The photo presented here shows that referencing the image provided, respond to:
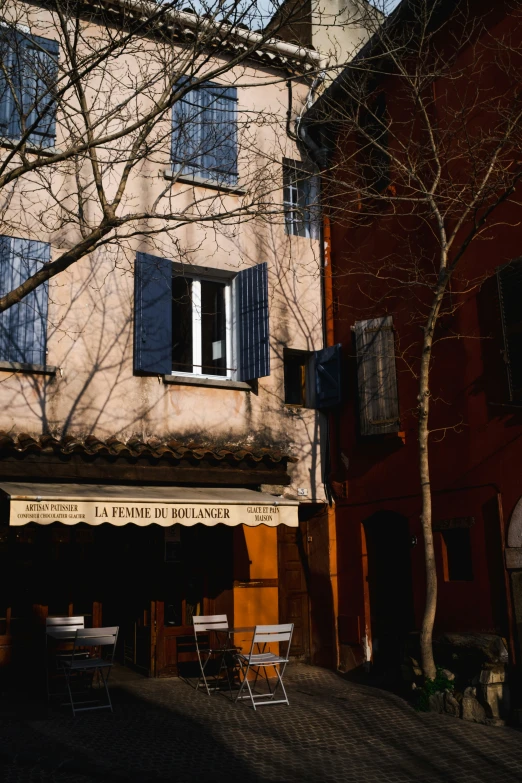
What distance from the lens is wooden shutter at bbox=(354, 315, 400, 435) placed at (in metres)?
10.7

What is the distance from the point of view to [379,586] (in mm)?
11164

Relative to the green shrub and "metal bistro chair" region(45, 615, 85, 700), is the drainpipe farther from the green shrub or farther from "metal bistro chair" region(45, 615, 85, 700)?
"metal bistro chair" region(45, 615, 85, 700)

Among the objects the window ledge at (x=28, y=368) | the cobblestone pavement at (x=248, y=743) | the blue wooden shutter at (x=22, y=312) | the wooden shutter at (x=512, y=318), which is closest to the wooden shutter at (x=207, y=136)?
the blue wooden shutter at (x=22, y=312)

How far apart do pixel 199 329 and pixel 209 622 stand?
4375 mm

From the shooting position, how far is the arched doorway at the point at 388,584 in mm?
10766

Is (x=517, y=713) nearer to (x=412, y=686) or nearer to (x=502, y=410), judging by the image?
(x=412, y=686)

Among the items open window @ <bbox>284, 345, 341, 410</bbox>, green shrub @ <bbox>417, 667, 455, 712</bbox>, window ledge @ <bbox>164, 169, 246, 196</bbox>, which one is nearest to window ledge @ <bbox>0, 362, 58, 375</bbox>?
window ledge @ <bbox>164, 169, 246, 196</bbox>

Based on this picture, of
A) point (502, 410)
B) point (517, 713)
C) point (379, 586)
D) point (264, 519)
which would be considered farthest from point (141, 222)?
point (517, 713)

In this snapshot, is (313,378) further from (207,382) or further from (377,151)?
(377,151)

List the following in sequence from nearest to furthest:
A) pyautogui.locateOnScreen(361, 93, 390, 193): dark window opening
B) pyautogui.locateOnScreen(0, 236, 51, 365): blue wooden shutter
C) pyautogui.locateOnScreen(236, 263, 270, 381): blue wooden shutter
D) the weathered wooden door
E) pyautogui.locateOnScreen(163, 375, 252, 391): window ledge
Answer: pyautogui.locateOnScreen(0, 236, 51, 365): blue wooden shutter → pyautogui.locateOnScreen(163, 375, 252, 391): window ledge → pyautogui.locateOnScreen(236, 263, 270, 381): blue wooden shutter → pyautogui.locateOnScreen(361, 93, 390, 193): dark window opening → the weathered wooden door

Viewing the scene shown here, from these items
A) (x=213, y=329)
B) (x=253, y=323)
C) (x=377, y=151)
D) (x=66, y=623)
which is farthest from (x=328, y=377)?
(x=66, y=623)

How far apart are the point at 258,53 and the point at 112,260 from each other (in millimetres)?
4672

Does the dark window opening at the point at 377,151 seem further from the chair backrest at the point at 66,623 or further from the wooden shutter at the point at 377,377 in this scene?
the chair backrest at the point at 66,623

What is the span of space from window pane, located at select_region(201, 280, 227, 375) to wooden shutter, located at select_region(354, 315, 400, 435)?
2.14 metres
